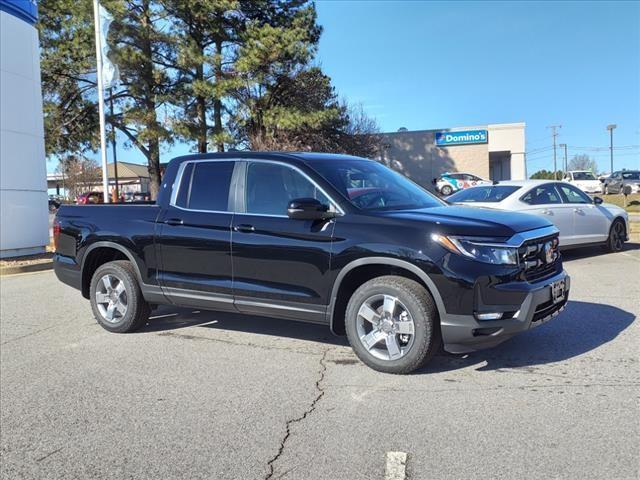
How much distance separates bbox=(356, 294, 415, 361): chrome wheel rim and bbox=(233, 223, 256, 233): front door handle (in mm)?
1274

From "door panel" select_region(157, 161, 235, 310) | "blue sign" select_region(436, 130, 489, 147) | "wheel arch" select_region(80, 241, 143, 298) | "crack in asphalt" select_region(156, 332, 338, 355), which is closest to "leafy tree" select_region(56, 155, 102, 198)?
"blue sign" select_region(436, 130, 489, 147)

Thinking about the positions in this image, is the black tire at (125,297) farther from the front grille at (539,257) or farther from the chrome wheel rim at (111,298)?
the front grille at (539,257)

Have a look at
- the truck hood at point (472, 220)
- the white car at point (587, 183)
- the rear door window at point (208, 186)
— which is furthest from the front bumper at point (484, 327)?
the white car at point (587, 183)

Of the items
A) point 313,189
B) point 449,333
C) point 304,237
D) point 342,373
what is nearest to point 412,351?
point 449,333

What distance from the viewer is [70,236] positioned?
21.2 feet

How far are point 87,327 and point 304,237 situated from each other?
10.9ft

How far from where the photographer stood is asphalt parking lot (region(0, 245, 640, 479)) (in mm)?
3152

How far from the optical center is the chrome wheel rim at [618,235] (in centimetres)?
1128

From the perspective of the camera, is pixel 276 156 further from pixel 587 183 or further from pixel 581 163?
pixel 581 163

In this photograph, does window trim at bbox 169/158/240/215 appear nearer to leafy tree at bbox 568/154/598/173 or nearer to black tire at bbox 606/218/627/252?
black tire at bbox 606/218/627/252

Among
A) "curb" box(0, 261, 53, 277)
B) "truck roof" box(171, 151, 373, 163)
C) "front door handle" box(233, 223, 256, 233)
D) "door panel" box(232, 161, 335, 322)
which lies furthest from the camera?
"curb" box(0, 261, 53, 277)

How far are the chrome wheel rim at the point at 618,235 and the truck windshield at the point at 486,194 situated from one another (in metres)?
2.77

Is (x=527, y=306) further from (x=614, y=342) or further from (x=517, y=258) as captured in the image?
(x=614, y=342)

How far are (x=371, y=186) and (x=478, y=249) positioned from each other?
1.37 m
